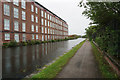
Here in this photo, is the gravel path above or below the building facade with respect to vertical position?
below

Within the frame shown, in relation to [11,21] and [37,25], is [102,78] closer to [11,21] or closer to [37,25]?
[11,21]

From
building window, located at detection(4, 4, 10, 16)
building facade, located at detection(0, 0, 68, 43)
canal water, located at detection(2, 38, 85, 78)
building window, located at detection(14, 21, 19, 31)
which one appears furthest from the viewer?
building window, located at detection(14, 21, 19, 31)

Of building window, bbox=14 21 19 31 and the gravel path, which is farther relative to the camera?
building window, bbox=14 21 19 31

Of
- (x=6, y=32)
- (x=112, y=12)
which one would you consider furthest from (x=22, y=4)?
(x=112, y=12)

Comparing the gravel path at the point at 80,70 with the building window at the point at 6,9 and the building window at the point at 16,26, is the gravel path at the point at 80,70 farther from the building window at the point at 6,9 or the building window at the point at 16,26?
the building window at the point at 6,9

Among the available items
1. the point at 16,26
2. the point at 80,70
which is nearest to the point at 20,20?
the point at 16,26

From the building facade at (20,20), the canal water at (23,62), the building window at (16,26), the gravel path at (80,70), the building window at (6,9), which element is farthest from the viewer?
the building window at (16,26)

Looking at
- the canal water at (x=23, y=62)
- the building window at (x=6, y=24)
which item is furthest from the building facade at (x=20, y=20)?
the canal water at (x=23, y=62)

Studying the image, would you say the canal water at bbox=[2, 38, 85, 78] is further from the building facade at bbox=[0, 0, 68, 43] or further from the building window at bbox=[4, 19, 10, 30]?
the building facade at bbox=[0, 0, 68, 43]

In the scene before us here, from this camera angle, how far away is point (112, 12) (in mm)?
4781

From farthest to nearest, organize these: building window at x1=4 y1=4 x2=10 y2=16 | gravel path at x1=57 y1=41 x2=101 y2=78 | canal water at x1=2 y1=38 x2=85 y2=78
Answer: building window at x1=4 y1=4 x2=10 y2=16
canal water at x1=2 y1=38 x2=85 y2=78
gravel path at x1=57 y1=41 x2=101 y2=78

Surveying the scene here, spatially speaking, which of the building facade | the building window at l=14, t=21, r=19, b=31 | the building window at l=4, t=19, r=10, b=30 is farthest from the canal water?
the building window at l=14, t=21, r=19, b=31

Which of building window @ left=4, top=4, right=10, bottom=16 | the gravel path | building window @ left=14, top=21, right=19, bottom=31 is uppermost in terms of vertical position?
building window @ left=4, top=4, right=10, bottom=16

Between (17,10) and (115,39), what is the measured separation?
23696 mm
